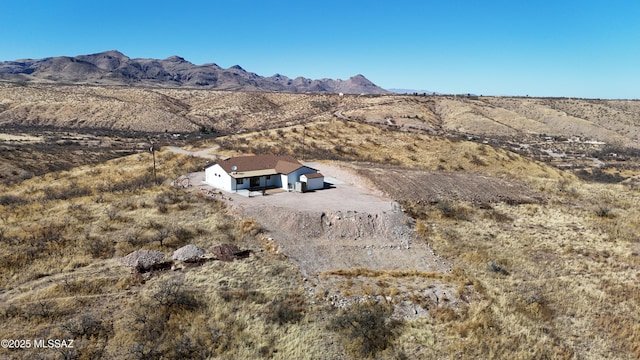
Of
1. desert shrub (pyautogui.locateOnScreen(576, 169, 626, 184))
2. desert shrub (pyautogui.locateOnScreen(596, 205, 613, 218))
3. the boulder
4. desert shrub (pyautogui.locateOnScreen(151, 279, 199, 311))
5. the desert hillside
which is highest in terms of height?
the desert hillside

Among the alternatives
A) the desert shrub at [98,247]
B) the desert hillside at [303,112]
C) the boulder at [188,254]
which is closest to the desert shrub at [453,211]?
the boulder at [188,254]

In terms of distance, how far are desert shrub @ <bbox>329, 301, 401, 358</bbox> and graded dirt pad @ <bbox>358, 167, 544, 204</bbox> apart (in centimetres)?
1854

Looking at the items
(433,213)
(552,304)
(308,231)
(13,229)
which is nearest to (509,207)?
(433,213)

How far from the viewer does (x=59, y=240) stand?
24.0 m

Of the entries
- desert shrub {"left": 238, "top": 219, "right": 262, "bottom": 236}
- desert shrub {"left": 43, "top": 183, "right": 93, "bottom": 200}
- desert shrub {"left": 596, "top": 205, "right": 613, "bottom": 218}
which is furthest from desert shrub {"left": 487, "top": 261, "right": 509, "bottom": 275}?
desert shrub {"left": 43, "top": 183, "right": 93, "bottom": 200}

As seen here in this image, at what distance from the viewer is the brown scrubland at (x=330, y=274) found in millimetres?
15969

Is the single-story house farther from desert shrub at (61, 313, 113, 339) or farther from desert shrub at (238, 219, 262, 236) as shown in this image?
desert shrub at (61, 313, 113, 339)

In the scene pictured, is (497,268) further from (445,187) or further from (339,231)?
(445,187)

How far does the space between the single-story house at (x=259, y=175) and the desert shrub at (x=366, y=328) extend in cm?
1913

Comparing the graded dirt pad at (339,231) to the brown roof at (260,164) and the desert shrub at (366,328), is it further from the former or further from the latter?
the desert shrub at (366,328)

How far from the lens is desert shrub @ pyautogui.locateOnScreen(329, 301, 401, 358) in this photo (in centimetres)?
1566

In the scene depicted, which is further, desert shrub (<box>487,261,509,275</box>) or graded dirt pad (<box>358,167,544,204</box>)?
graded dirt pad (<box>358,167,544,204</box>)

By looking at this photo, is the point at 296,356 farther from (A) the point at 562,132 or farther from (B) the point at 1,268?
(A) the point at 562,132

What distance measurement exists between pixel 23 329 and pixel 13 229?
14172 millimetres
